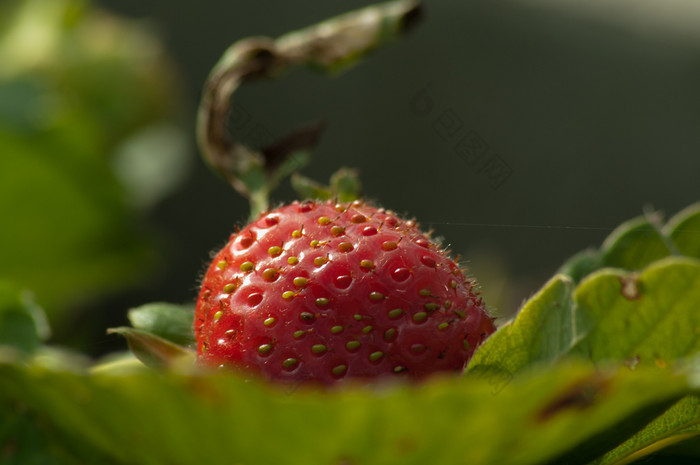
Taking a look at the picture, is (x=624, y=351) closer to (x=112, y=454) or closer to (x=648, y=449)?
(x=648, y=449)

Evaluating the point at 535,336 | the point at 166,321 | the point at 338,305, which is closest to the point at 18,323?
the point at 166,321

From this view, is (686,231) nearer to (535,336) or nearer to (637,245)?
(637,245)

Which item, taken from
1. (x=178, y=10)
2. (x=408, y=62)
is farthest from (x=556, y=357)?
(x=178, y=10)

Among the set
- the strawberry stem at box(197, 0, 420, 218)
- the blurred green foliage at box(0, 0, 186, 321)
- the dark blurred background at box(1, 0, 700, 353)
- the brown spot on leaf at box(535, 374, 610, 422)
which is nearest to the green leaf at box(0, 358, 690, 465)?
the brown spot on leaf at box(535, 374, 610, 422)

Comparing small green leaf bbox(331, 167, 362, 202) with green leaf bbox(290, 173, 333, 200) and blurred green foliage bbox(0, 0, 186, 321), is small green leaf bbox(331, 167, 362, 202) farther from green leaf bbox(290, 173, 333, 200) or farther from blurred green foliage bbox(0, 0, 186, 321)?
blurred green foliage bbox(0, 0, 186, 321)

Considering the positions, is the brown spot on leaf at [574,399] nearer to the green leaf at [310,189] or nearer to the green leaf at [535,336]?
the green leaf at [535,336]

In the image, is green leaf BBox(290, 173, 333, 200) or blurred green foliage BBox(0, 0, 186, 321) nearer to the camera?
green leaf BBox(290, 173, 333, 200)

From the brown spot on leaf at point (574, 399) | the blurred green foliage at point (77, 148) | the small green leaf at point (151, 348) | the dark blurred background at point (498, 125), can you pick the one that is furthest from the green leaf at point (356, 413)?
the blurred green foliage at point (77, 148)
